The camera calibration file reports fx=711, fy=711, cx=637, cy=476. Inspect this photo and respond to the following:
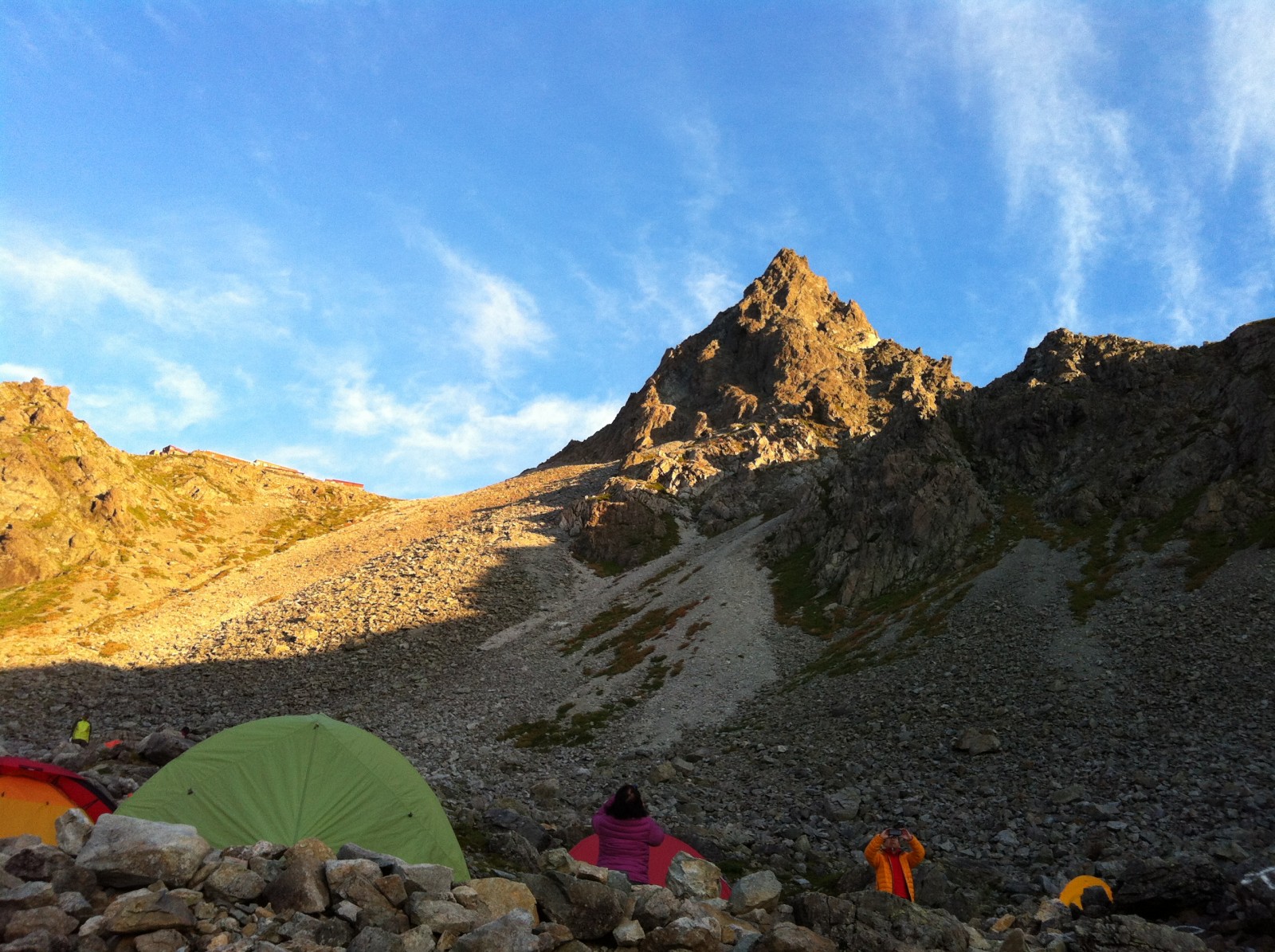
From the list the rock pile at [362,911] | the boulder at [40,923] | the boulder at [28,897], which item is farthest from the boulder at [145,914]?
the boulder at [28,897]

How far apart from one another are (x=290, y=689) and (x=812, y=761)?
41.3 m

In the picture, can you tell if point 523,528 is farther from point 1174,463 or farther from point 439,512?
point 1174,463

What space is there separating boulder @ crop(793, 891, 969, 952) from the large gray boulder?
922 cm

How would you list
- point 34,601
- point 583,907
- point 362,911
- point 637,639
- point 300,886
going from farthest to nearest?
point 34,601 < point 637,639 < point 583,907 < point 300,886 < point 362,911

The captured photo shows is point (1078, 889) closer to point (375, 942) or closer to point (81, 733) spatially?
point (375, 942)

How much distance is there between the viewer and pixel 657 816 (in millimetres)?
25156

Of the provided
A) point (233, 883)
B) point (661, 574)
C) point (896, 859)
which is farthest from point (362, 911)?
point (661, 574)

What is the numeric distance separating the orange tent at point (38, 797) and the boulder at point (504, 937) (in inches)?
481

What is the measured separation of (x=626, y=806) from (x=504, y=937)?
5.88m

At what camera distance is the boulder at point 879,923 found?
10977 mm

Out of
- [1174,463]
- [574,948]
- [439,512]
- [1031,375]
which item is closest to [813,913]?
[574,948]

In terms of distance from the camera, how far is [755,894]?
12.6 metres

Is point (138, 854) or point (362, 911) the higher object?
A: point (138, 854)

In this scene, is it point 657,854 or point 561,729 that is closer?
point 657,854
